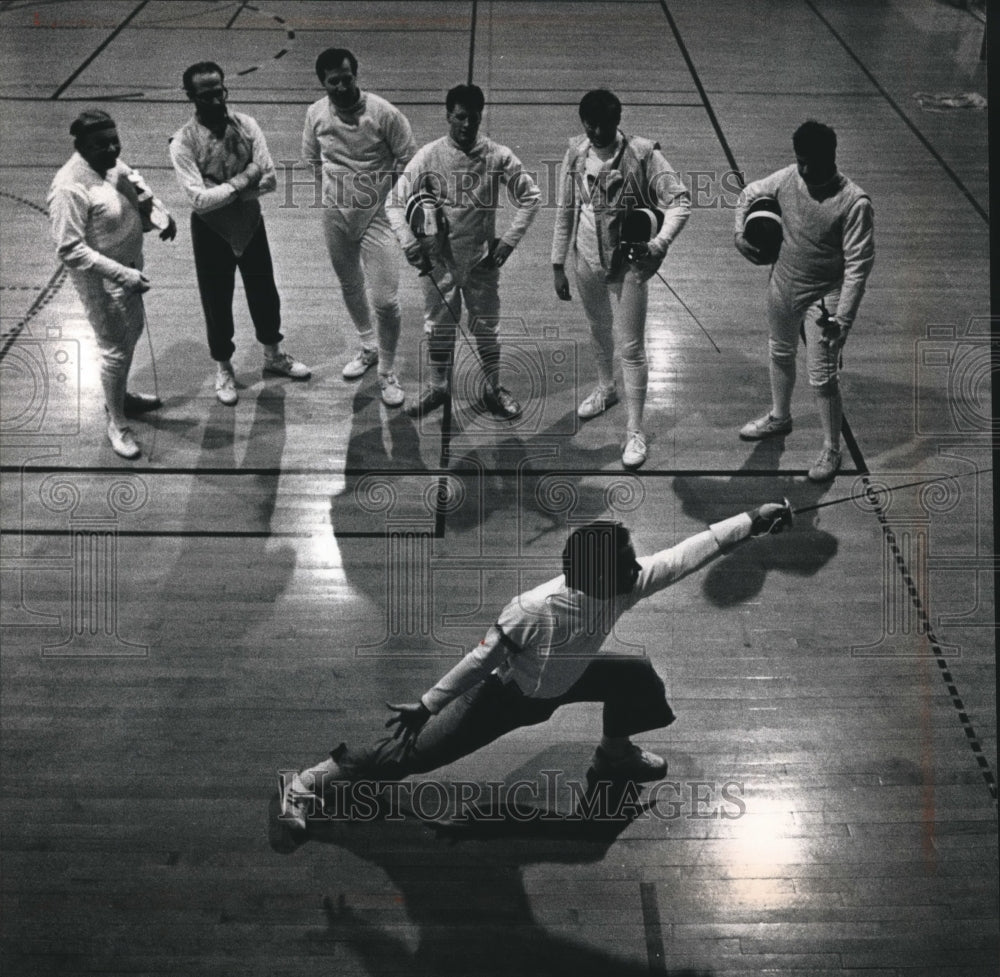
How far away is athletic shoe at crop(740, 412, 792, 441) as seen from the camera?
5613mm

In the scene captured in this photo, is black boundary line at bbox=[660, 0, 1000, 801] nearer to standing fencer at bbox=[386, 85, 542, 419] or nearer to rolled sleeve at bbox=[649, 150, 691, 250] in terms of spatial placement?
rolled sleeve at bbox=[649, 150, 691, 250]

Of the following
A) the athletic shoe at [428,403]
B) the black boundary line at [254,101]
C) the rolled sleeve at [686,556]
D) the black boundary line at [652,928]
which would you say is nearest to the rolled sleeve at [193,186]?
the athletic shoe at [428,403]

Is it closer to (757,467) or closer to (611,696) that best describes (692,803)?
(611,696)

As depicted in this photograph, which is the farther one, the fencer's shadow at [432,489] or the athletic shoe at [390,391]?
the athletic shoe at [390,391]

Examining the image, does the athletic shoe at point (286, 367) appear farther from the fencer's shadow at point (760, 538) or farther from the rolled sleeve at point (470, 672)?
the rolled sleeve at point (470, 672)

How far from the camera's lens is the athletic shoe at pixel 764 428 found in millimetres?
5613

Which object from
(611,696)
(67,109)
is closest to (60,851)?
(611,696)

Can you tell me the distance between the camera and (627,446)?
5473mm

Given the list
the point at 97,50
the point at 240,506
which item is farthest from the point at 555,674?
the point at 97,50

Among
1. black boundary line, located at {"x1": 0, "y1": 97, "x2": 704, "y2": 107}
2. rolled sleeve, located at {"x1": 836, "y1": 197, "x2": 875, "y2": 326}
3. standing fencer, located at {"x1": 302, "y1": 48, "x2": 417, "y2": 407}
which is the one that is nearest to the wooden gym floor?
standing fencer, located at {"x1": 302, "y1": 48, "x2": 417, "y2": 407}

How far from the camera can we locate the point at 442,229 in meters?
5.20

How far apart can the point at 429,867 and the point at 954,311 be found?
4.45 metres

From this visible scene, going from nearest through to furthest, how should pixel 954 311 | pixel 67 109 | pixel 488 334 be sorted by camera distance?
pixel 488 334 → pixel 954 311 → pixel 67 109

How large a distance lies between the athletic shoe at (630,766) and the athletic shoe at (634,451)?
170cm
